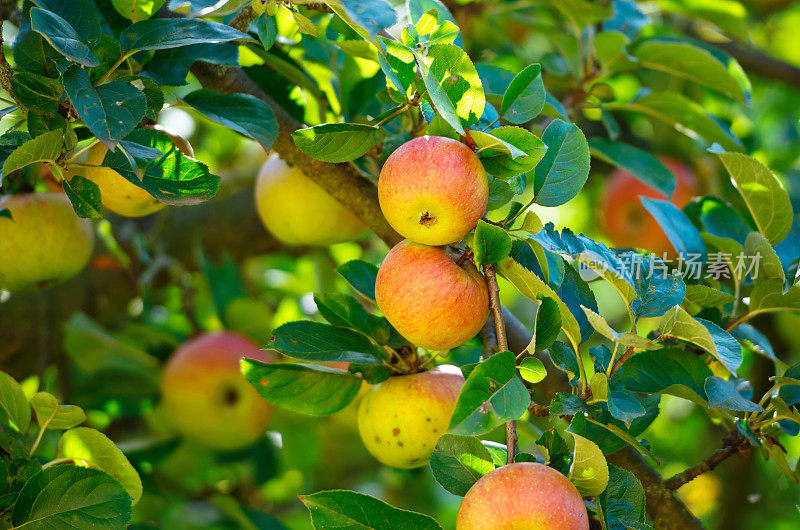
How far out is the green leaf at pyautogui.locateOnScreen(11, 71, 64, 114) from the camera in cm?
78

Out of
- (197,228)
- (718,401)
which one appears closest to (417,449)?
(718,401)

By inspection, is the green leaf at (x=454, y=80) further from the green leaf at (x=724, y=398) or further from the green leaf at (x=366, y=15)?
the green leaf at (x=724, y=398)

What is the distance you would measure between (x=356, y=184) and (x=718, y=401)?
1.81 ft

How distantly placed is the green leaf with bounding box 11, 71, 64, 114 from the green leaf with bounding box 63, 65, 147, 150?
4 cm

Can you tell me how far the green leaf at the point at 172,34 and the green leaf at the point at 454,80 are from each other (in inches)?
8.3

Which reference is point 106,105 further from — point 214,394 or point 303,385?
point 214,394

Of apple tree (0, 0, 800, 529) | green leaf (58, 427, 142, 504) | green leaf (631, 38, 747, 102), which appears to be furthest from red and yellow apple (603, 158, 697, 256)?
green leaf (58, 427, 142, 504)

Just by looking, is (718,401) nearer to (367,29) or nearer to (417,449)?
(417,449)

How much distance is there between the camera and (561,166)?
0.83 metres

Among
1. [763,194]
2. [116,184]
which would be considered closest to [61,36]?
[116,184]

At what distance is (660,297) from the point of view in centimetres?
78

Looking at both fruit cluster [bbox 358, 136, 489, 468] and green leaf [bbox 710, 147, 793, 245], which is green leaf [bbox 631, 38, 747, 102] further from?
fruit cluster [bbox 358, 136, 489, 468]

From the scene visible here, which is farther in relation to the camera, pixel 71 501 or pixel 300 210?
pixel 300 210

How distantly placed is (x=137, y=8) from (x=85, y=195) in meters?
0.23
